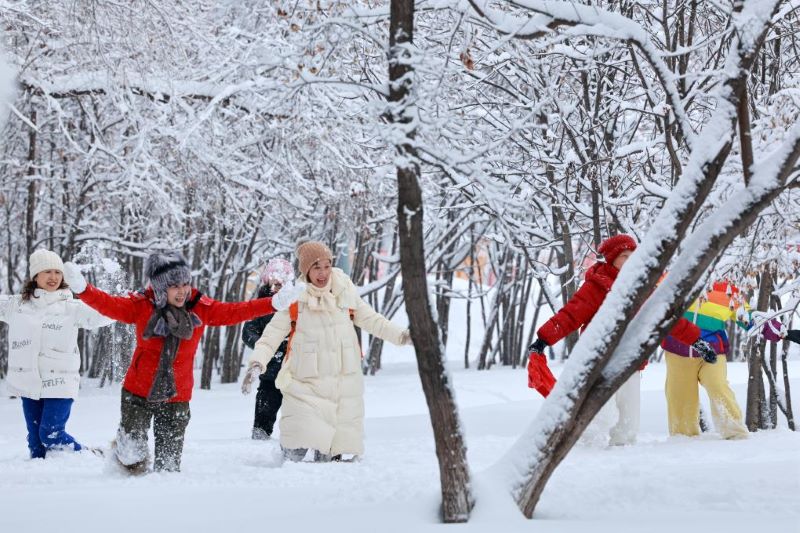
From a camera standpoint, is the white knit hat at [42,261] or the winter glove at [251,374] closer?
the winter glove at [251,374]

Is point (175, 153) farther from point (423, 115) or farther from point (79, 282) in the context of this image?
point (423, 115)

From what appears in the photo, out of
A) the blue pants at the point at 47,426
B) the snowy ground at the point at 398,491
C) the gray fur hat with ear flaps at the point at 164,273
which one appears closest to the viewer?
the snowy ground at the point at 398,491

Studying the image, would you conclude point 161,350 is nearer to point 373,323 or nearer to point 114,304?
point 114,304

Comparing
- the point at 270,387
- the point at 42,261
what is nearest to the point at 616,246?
the point at 270,387

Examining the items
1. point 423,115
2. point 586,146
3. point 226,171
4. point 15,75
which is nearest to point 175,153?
point 226,171

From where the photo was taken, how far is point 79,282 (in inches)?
219

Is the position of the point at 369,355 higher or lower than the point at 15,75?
lower

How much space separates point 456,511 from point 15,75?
23.7 feet

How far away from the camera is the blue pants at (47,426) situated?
22.6 feet

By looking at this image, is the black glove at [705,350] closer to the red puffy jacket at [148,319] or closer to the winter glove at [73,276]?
the red puffy jacket at [148,319]

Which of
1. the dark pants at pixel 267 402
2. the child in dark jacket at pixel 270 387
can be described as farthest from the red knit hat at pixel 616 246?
the dark pants at pixel 267 402

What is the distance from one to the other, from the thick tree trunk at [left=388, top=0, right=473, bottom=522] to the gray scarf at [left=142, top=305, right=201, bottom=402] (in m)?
2.33

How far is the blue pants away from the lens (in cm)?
688

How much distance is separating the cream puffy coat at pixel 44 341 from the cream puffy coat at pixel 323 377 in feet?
4.93
